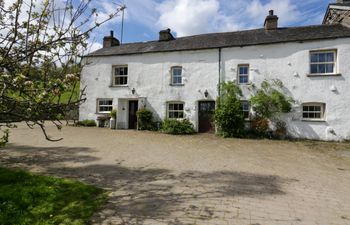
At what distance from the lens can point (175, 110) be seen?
16.4 metres

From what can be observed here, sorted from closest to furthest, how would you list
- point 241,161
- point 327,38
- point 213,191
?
point 213,191, point 241,161, point 327,38

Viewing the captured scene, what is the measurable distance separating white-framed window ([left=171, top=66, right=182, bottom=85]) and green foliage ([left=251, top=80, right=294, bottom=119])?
5.20m

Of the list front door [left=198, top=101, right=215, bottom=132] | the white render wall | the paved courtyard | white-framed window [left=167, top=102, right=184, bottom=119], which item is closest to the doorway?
the white render wall

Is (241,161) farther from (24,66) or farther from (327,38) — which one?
(327,38)

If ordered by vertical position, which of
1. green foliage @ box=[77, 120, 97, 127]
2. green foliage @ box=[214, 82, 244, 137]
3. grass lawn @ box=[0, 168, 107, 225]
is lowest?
grass lawn @ box=[0, 168, 107, 225]

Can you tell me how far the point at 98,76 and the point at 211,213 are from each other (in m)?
16.5

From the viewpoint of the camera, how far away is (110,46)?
20.6 m

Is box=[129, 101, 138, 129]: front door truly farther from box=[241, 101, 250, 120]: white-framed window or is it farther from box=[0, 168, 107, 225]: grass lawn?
box=[0, 168, 107, 225]: grass lawn

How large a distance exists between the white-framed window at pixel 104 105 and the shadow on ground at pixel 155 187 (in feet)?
33.6

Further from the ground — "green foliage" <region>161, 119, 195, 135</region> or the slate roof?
the slate roof

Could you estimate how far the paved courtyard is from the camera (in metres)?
4.05

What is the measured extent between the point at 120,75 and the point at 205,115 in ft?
24.2

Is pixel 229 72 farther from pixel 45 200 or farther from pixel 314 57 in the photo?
pixel 45 200

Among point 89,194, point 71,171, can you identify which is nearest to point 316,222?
point 89,194
